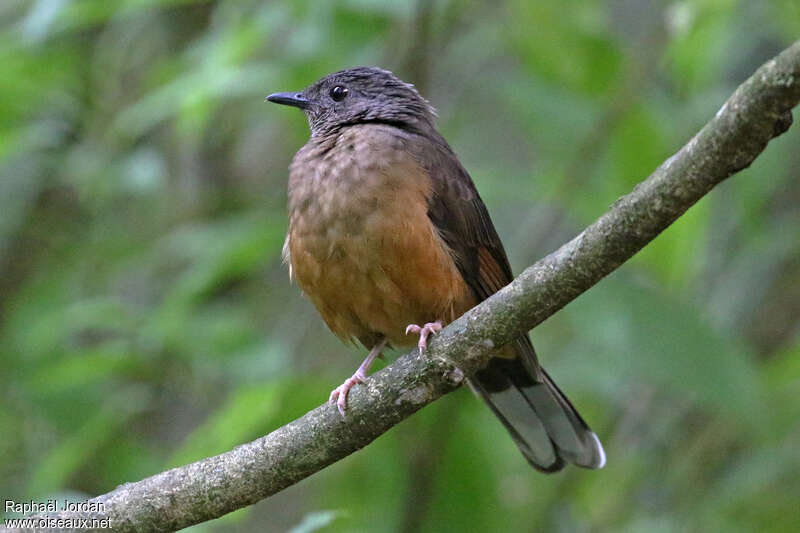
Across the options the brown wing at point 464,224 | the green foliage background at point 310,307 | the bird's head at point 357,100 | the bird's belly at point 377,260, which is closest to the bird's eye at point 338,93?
the bird's head at point 357,100

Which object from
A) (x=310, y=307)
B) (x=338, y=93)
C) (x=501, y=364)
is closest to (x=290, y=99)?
(x=338, y=93)

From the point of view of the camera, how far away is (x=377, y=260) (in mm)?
4277

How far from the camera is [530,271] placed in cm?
299

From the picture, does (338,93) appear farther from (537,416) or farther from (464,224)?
(537,416)

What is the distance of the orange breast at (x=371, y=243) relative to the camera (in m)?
4.29

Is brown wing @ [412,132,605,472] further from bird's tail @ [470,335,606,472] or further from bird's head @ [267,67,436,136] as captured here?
bird's head @ [267,67,436,136]

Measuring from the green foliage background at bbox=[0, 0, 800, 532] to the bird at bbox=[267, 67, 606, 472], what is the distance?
1.04 ft

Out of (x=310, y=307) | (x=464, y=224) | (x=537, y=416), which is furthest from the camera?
(x=310, y=307)

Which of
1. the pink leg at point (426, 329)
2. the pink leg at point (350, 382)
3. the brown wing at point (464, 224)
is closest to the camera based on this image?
the pink leg at point (350, 382)

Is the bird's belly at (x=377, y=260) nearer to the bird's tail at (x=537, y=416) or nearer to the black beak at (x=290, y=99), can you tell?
the bird's tail at (x=537, y=416)

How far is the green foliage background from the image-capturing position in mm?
4914

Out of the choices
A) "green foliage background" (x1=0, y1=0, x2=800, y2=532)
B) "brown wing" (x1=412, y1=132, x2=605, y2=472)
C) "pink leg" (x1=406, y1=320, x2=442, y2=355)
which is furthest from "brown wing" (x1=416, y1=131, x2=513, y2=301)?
"green foliage background" (x1=0, y1=0, x2=800, y2=532)

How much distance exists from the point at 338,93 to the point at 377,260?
1545 mm

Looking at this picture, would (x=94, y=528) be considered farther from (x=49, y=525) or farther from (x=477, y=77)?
(x=477, y=77)
